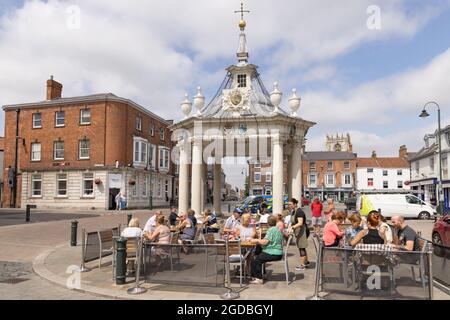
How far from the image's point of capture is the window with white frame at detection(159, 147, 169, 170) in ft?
148

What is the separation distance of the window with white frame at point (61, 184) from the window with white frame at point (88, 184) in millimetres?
2169

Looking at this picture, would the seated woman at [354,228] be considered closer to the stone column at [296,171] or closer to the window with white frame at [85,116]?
the stone column at [296,171]

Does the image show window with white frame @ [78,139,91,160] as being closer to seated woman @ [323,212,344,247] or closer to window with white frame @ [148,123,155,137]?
window with white frame @ [148,123,155,137]

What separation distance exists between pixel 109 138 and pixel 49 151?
6842 millimetres

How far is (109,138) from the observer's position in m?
35.2

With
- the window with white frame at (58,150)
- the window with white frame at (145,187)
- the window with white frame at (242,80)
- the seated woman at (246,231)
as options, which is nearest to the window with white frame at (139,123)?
the window with white frame at (145,187)

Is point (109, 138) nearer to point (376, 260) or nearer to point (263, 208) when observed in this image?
point (263, 208)

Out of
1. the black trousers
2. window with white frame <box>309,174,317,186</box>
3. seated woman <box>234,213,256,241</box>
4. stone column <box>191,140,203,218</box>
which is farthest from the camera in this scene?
window with white frame <box>309,174,317,186</box>

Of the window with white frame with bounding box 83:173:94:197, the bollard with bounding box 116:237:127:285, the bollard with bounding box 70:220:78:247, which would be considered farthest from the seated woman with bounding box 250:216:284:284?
the window with white frame with bounding box 83:173:94:197

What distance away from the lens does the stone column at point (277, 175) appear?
1523cm

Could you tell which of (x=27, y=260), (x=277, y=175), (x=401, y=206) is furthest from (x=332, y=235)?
(x=401, y=206)

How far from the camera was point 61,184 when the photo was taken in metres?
36.2

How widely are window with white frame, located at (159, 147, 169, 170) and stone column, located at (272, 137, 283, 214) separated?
30.5m
